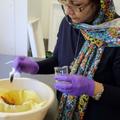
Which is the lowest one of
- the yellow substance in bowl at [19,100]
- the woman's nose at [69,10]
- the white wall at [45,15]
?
the white wall at [45,15]

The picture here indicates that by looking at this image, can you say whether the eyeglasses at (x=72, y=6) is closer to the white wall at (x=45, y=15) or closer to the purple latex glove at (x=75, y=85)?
the purple latex glove at (x=75, y=85)

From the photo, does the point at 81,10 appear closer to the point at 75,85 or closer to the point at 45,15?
the point at 75,85

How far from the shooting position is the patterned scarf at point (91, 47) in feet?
A: 3.02

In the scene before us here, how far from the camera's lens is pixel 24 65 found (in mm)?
1088

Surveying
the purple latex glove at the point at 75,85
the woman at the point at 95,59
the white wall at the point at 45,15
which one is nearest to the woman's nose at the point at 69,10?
the woman at the point at 95,59

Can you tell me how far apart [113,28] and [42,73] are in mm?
468

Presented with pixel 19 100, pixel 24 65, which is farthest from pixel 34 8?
pixel 19 100

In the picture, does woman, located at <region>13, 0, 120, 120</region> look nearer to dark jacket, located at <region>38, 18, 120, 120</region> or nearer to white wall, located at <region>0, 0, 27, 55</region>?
dark jacket, located at <region>38, 18, 120, 120</region>

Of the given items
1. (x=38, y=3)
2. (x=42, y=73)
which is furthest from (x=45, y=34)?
(x=42, y=73)

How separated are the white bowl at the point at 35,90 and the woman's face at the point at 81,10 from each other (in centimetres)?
30

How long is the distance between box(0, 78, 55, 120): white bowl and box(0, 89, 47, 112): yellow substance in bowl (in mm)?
24

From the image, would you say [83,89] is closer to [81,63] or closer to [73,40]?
Result: [81,63]

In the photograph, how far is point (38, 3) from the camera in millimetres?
3254

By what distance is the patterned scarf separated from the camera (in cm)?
92
